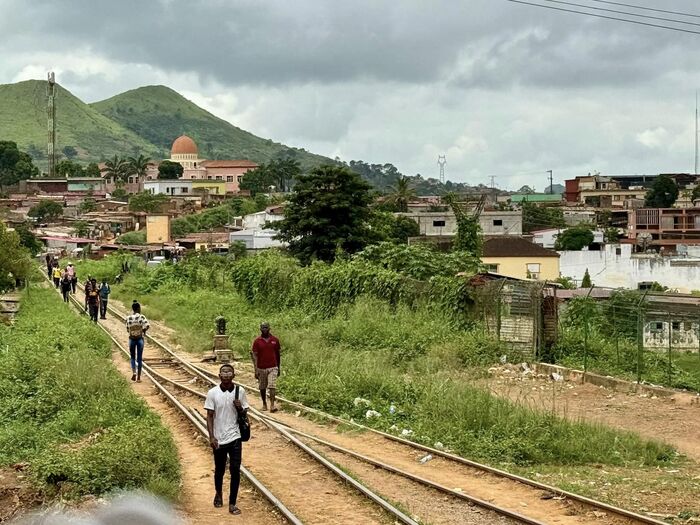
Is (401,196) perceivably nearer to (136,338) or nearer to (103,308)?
(103,308)

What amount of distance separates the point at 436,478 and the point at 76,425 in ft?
17.4

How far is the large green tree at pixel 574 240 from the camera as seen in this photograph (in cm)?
6662

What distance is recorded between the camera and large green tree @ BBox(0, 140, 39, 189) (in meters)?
139

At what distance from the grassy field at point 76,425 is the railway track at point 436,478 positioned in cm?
138

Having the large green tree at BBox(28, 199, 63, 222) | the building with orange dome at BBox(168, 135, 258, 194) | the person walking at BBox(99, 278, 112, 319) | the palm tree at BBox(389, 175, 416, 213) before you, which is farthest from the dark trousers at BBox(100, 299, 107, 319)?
the building with orange dome at BBox(168, 135, 258, 194)

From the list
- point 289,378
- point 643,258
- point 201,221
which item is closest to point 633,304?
point 289,378

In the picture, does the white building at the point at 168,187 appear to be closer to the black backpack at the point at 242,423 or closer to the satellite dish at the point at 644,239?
the satellite dish at the point at 644,239

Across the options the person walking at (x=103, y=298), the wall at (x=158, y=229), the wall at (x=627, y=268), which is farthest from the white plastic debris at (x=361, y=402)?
the wall at (x=158, y=229)

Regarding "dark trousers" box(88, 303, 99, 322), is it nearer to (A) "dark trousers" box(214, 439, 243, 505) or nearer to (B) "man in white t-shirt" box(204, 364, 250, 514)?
(A) "dark trousers" box(214, 439, 243, 505)

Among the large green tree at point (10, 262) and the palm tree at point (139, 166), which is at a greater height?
the palm tree at point (139, 166)

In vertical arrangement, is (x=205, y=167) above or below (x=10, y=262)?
above

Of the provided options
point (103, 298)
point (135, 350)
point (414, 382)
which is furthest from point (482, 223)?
point (414, 382)

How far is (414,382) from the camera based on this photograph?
18359 millimetres

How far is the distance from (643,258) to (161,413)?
1600 inches
